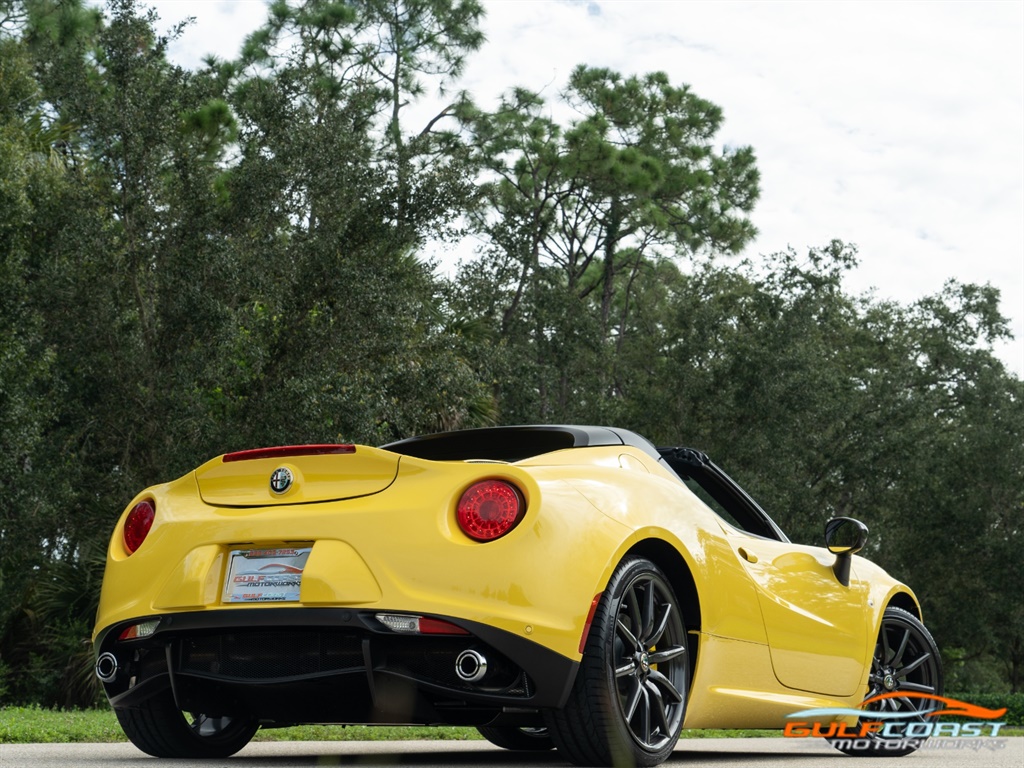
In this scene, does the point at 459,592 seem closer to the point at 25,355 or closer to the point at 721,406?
the point at 25,355

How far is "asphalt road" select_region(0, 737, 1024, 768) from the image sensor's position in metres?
5.18

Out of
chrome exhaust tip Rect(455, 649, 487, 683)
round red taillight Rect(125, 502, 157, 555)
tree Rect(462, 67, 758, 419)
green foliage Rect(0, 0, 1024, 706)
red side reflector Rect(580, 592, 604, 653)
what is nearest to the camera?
chrome exhaust tip Rect(455, 649, 487, 683)

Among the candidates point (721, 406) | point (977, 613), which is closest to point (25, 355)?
point (721, 406)

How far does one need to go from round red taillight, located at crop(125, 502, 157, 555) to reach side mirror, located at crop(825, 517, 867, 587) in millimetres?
3140

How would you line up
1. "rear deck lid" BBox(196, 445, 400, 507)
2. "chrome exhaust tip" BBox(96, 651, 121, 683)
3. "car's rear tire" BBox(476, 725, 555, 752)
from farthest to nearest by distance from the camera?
"car's rear tire" BBox(476, 725, 555, 752)
"chrome exhaust tip" BBox(96, 651, 121, 683)
"rear deck lid" BBox(196, 445, 400, 507)

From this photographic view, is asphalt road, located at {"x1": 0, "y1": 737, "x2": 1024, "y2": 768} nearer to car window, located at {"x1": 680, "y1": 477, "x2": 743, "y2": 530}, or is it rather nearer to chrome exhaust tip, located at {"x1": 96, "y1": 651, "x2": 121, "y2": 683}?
chrome exhaust tip, located at {"x1": 96, "y1": 651, "x2": 121, "y2": 683}

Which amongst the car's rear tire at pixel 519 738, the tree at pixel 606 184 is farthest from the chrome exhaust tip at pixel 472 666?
→ the tree at pixel 606 184

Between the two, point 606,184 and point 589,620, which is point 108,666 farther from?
point 606,184

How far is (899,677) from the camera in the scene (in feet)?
22.5

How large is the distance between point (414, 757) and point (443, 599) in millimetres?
1866

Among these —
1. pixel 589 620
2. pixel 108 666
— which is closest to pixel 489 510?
pixel 589 620

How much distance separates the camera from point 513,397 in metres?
23.6

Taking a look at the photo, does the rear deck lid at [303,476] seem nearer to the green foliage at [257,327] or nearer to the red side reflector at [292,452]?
the red side reflector at [292,452]

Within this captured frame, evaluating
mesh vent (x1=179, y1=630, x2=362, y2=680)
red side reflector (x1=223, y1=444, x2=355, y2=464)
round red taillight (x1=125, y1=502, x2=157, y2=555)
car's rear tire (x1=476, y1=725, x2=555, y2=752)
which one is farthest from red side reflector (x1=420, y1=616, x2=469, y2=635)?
car's rear tire (x1=476, y1=725, x2=555, y2=752)
